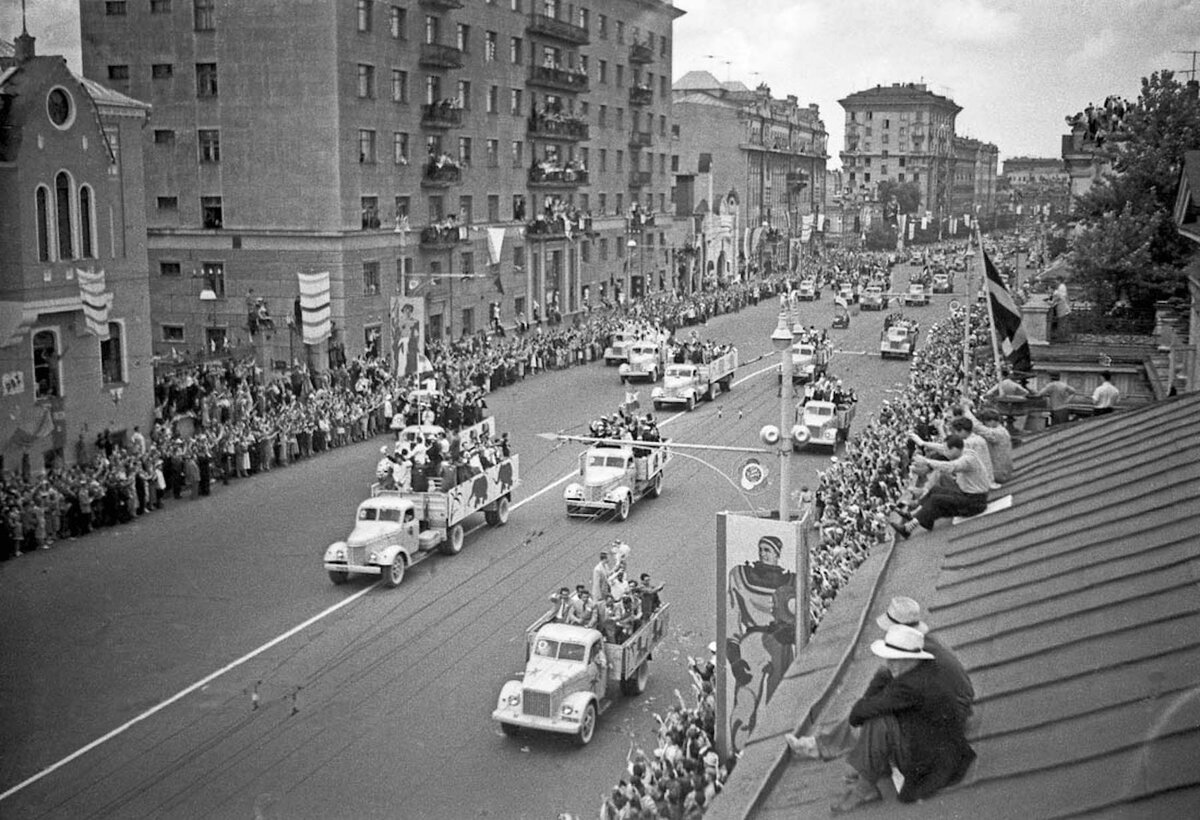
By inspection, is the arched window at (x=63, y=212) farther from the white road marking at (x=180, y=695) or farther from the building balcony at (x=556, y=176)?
the building balcony at (x=556, y=176)

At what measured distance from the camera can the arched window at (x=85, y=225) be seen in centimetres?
3184

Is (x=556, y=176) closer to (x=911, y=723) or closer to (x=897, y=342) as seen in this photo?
(x=897, y=342)

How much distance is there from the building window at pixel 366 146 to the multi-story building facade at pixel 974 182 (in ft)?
161

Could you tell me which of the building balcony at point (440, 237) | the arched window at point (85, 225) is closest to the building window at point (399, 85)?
the building balcony at point (440, 237)

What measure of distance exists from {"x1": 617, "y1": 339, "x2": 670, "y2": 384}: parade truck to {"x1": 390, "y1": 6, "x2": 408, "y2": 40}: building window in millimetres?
16512

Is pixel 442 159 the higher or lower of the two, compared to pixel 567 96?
lower

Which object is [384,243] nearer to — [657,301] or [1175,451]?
[657,301]

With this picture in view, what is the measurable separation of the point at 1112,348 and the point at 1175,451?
1672 centimetres

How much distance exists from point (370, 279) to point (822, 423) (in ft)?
72.3

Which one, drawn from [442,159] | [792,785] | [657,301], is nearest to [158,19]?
[442,159]

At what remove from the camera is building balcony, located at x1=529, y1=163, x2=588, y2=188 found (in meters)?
69.2

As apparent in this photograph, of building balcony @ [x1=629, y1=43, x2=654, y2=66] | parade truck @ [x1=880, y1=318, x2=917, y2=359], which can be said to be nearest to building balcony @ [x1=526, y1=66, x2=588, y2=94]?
→ building balcony @ [x1=629, y1=43, x2=654, y2=66]

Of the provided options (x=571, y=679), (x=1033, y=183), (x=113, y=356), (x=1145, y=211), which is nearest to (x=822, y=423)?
(x=1145, y=211)

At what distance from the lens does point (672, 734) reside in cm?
1505
